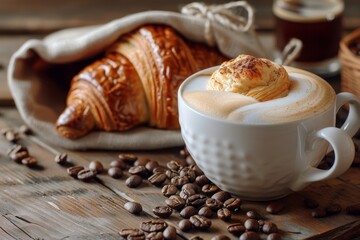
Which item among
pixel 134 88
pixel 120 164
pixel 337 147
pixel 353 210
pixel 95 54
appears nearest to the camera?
pixel 337 147

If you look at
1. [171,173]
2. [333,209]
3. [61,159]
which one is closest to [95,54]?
[61,159]

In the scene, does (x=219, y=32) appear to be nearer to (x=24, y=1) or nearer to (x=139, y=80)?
(x=139, y=80)

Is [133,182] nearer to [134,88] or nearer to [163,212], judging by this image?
[163,212]

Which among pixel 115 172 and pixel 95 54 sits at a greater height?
pixel 95 54

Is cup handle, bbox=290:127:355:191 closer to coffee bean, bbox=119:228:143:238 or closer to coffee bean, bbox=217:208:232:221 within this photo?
coffee bean, bbox=217:208:232:221

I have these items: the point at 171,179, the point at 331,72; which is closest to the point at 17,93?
the point at 171,179
